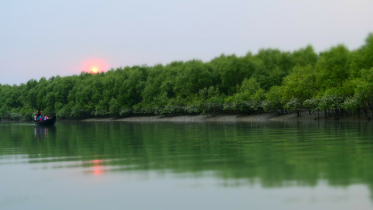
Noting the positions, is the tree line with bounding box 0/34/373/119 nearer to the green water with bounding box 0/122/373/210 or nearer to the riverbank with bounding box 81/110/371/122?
the riverbank with bounding box 81/110/371/122

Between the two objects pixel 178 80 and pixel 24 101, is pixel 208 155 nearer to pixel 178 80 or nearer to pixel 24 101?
pixel 178 80

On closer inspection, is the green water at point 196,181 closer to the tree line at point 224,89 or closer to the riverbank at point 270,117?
the tree line at point 224,89

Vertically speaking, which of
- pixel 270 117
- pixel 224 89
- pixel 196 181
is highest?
pixel 224 89

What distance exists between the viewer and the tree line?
64.4 meters

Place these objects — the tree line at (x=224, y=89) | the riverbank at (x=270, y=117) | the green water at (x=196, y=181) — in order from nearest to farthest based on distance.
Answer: the green water at (x=196, y=181)
the tree line at (x=224, y=89)
the riverbank at (x=270, y=117)

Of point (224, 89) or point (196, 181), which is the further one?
Result: point (224, 89)

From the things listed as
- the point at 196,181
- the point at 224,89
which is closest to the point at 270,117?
the point at 224,89

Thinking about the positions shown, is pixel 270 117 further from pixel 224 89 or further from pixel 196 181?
pixel 196 181

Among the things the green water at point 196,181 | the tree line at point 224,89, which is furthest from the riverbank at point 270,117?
the green water at point 196,181

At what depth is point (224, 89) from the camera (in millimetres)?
109625

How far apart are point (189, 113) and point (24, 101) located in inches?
3322

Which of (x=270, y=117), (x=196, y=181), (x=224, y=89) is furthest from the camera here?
(x=224, y=89)

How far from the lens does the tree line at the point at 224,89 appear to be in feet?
211

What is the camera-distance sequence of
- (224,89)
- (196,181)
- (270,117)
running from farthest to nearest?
(224,89), (270,117), (196,181)
